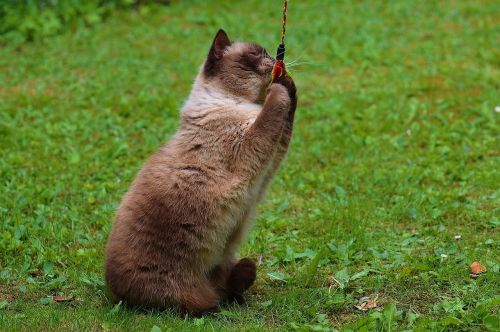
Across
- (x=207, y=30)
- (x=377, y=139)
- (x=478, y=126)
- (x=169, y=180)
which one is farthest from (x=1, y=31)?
(x=169, y=180)

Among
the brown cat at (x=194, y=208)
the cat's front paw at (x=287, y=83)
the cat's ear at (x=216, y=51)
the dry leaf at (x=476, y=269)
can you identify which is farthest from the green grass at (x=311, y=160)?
the cat's ear at (x=216, y=51)

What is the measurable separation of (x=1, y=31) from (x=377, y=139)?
629 centimetres

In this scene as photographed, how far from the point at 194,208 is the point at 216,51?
3.77ft

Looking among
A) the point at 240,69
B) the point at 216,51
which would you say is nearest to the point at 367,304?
the point at 240,69

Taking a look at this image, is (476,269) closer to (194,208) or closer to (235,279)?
(235,279)

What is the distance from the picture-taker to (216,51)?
5102 mm

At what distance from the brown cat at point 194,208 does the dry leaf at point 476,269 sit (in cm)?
147

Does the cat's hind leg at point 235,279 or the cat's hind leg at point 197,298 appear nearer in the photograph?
the cat's hind leg at point 197,298

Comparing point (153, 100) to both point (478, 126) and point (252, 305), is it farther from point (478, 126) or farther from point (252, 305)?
point (252, 305)

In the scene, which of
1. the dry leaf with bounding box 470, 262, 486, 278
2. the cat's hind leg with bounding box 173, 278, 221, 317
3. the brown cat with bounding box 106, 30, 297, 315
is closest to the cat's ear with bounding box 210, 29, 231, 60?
the brown cat with bounding box 106, 30, 297, 315

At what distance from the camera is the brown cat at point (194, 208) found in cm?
454

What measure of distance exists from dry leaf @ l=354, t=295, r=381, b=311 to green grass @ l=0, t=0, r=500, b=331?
0.07 m

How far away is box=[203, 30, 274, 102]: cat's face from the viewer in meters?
5.02

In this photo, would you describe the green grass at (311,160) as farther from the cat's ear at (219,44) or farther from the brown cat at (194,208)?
the cat's ear at (219,44)
